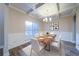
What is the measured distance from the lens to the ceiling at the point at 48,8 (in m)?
1.82

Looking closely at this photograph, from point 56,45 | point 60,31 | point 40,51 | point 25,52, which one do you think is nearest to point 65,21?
point 60,31

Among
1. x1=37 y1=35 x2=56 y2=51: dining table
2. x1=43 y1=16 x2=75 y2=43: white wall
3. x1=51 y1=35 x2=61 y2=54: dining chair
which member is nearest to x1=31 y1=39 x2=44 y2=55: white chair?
x1=37 y1=35 x2=56 y2=51: dining table

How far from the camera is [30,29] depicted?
1.97 metres

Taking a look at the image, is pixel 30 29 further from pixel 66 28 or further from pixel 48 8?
pixel 66 28

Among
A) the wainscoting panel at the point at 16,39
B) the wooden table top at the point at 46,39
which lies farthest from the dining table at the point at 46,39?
the wainscoting panel at the point at 16,39

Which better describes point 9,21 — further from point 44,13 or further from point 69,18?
point 69,18

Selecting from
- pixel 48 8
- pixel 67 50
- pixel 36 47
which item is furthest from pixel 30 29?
pixel 67 50

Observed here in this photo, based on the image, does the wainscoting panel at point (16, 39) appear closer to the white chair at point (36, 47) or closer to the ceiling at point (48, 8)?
the white chair at point (36, 47)

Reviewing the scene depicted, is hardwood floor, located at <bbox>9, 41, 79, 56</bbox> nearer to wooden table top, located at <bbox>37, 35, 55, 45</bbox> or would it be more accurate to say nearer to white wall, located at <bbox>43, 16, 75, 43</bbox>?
white wall, located at <bbox>43, 16, 75, 43</bbox>

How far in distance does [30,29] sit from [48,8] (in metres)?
0.55

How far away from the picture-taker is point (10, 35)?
180 cm

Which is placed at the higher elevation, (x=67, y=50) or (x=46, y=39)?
(x=46, y=39)

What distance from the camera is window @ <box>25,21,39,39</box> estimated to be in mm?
1922

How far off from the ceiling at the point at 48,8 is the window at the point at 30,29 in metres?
0.21
